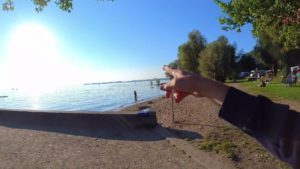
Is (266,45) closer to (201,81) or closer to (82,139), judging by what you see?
(82,139)

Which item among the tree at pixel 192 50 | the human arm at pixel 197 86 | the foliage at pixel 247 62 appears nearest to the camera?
the human arm at pixel 197 86

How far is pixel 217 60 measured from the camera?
259 ft

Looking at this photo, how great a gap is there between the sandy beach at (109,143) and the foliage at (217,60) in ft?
209

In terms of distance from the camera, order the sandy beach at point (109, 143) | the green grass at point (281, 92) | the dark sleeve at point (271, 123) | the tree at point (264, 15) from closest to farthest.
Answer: the dark sleeve at point (271, 123) < the sandy beach at point (109, 143) < the tree at point (264, 15) < the green grass at point (281, 92)

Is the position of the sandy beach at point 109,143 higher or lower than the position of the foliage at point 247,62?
lower

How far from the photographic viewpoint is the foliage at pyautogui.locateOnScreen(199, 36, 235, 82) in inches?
3095

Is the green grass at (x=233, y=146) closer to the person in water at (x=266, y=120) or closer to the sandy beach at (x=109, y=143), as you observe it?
the sandy beach at (x=109, y=143)

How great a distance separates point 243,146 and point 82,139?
16.3 feet

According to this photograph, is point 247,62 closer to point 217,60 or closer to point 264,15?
point 217,60

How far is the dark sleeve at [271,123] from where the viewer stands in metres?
→ 1.08

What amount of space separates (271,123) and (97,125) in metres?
13.4

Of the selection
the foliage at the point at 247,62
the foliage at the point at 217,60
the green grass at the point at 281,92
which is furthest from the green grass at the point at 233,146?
the foliage at the point at 247,62

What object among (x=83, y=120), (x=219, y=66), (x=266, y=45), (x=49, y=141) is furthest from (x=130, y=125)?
(x=219, y=66)

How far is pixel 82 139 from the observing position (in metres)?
12.0
